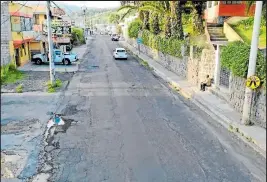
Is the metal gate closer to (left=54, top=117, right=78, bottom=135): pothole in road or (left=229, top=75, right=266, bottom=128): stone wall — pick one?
(left=229, top=75, right=266, bottom=128): stone wall

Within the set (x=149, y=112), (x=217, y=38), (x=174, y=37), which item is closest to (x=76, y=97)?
(x=149, y=112)

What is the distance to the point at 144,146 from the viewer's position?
31.2ft

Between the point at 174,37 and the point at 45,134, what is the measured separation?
1753cm

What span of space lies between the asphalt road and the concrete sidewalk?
0.37m

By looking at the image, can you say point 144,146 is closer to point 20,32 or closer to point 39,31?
point 20,32

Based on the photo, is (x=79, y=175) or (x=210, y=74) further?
(x=210, y=74)

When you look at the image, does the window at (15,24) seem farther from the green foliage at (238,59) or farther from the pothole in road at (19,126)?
the green foliage at (238,59)

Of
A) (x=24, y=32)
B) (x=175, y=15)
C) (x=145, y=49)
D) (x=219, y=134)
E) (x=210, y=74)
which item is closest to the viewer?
(x=219, y=134)

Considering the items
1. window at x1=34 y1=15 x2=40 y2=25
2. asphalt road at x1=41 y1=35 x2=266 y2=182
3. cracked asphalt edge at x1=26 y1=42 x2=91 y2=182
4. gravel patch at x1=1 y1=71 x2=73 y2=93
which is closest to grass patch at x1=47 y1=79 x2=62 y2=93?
gravel patch at x1=1 y1=71 x2=73 y2=93

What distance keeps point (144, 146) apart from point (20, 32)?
21468 millimetres

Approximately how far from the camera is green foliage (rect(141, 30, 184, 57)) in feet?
78.4

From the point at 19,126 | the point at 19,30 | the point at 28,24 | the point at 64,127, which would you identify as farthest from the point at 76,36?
the point at 64,127

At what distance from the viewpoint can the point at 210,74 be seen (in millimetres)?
17547

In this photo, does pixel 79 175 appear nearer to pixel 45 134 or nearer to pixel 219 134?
pixel 45 134
